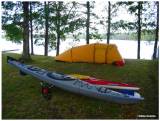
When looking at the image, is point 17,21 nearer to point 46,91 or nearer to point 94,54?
point 94,54

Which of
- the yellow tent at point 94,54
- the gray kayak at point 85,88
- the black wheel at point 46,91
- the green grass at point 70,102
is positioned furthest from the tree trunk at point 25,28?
the black wheel at point 46,91

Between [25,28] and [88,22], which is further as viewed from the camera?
[88,22]

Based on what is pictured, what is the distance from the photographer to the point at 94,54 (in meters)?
12.9

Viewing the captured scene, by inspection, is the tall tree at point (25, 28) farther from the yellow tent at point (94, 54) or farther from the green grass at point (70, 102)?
the green grass at point (70, 102)

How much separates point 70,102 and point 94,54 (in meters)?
4.74

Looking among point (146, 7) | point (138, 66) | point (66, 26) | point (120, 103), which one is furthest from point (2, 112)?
point (146, 7)

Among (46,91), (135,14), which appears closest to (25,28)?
(46,91)

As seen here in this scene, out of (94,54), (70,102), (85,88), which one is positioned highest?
(94,54)

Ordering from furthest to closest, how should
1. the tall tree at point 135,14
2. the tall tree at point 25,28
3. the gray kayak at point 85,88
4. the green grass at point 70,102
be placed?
the tall tree at point 135,14 < the tall tree at point 25,28 < the gray kayak at point 85,88 < the green grass at point 70,102

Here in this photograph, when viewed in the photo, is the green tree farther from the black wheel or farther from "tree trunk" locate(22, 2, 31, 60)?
the black wheel

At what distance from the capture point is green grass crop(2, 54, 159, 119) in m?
7.91

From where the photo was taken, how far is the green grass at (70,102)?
791 cm

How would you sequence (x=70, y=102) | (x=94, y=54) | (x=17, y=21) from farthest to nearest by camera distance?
(x=17, y=21) → (x=94, y=54) → (x=70, y=102)

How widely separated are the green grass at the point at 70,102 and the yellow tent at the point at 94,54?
1589mm
